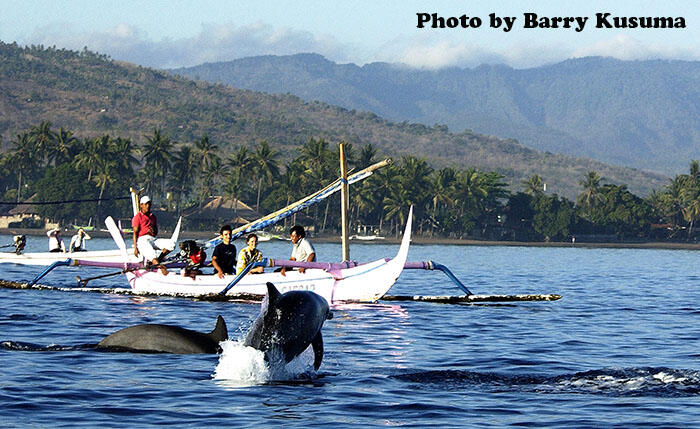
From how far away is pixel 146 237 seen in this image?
94.6 ft

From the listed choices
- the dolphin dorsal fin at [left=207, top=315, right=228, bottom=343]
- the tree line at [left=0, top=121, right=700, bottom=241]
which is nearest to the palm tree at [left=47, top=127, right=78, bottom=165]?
the tree line at [left=0, top=121, right=700, bottom=241]

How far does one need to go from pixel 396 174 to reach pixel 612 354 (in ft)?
455

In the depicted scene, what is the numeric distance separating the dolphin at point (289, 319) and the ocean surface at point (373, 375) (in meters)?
0.62

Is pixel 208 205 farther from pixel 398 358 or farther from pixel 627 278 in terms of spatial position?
pixel 398 358

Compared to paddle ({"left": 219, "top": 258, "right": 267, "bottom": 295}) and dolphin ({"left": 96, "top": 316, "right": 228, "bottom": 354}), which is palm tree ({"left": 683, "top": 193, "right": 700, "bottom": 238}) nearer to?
paddle ({"left": 219, "top": 258, "right": 267, "bottom": 295})

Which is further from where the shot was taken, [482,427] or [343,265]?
[343,265]

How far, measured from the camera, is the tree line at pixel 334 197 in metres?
146

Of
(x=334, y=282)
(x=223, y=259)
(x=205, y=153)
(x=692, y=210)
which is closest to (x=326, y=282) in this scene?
(x=334, y=282)

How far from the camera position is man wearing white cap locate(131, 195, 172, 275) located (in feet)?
94.0

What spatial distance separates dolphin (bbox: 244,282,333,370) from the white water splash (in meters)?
0.44

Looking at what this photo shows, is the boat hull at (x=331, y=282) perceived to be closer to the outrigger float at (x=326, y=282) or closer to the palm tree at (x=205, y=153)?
the outrigger float at (x=326, y=282)

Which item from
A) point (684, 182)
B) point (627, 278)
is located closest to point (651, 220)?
point (684, 182)

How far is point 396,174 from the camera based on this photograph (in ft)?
516

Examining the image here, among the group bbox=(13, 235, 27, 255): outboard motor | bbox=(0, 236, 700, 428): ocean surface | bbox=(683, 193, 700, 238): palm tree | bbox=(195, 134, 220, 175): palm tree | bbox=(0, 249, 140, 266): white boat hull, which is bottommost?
bbox=(0, 236, 700, 428): ocean surface
